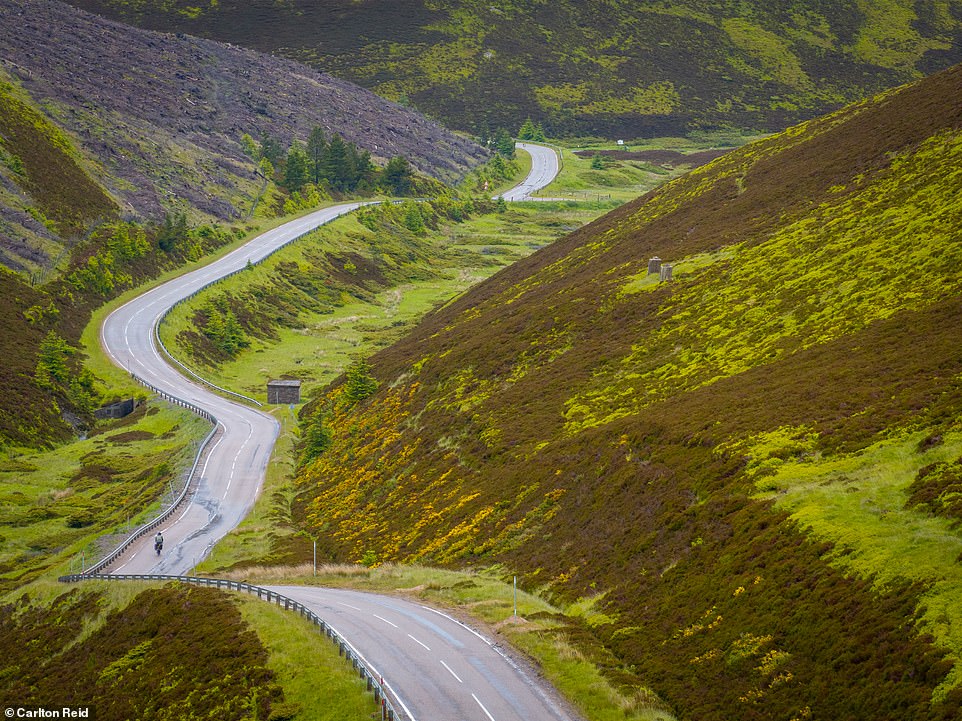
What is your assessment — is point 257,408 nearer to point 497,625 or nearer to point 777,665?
point 497,625

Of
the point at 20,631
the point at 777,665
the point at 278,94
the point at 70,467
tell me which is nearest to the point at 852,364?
the point at 777,665

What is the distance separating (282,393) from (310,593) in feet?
135

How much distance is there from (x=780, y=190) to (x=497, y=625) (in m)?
44.2

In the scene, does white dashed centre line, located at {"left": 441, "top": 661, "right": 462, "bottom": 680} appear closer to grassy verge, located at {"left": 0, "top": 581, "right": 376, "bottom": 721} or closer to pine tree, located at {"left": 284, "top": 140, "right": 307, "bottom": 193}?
grassy verge, located at {"left": 0, "top": 581, "right": 376, "bottom": 721}

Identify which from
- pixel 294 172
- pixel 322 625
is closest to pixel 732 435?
pixel 322 625

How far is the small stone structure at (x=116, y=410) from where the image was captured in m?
72.7

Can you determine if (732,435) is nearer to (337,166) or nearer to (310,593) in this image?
(310,593)

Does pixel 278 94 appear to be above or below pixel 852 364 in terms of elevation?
above

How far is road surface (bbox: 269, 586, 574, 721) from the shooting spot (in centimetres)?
2445

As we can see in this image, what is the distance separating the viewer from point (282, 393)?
77438 millimetres

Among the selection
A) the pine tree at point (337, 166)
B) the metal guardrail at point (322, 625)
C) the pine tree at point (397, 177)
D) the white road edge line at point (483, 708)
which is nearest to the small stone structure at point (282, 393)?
the metal guardrail at point (322, 625)

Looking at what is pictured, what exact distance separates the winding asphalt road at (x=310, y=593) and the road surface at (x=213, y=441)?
0.07 m

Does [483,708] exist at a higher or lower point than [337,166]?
lower

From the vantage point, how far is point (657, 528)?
32625mm
